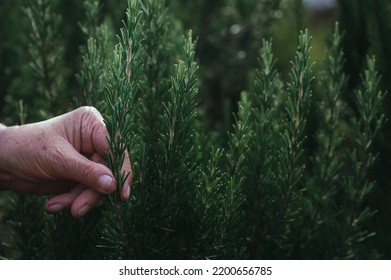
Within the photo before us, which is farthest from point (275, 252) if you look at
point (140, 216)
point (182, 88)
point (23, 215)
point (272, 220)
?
point (23, 215)

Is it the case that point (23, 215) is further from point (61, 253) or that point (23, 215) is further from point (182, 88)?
point (182, 88)

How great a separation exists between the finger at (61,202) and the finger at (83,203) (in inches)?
1.5

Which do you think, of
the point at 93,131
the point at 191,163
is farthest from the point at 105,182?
the point at 191,163

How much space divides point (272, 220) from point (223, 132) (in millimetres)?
600

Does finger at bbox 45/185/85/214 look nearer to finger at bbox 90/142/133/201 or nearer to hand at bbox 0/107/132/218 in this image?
hand at bbox 0/107/132/218

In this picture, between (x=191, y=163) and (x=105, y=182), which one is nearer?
(x=105, y=182)

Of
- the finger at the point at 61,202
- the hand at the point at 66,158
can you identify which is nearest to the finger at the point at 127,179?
the hand at the point at 66,158

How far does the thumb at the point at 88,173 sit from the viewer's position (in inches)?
46.8

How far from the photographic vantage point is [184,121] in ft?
4.09

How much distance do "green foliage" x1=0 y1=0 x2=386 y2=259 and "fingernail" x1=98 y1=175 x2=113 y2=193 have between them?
19 millimetres

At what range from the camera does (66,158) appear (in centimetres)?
125

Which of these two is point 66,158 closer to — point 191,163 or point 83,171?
point 83,171

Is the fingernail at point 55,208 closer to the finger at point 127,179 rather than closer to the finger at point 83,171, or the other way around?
the finger at point 83,171

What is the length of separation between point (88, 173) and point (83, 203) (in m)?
0.09
